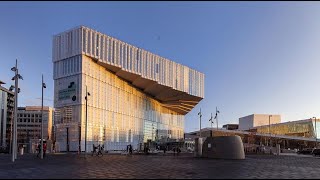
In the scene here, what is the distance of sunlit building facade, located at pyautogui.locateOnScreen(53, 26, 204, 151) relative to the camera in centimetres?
8338

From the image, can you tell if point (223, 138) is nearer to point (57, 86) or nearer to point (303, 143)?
point (57, 86)

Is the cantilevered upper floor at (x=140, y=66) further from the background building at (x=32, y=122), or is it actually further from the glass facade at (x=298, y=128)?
the background building at (x=32, y=122)

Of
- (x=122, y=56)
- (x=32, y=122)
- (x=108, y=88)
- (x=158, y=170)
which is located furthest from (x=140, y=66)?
(x=158, y=170)

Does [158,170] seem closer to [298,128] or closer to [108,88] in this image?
[108,88]

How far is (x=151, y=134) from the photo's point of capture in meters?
120

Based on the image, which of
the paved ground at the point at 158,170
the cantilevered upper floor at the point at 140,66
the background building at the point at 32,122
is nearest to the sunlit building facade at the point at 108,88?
the cantilevered upper floor at the point at 140,66

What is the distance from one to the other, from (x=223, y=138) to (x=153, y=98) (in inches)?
3361

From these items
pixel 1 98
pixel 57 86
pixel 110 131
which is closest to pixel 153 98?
pixel 110 131

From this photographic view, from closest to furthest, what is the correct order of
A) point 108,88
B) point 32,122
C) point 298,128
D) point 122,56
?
point 122,56 < point 108,88 < point 32,122 < point 298,128

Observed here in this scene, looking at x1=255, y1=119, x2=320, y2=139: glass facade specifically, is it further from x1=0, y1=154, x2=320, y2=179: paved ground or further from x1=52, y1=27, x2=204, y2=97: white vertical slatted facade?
x1=0, y1=154, x2=320, y2=179: paved ground

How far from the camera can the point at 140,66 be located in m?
100

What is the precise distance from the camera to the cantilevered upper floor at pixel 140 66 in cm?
8456

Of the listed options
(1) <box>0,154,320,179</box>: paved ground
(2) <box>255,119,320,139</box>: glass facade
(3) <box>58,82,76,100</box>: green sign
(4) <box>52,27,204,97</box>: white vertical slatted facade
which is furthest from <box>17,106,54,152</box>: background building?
(1) <box>0,154,320,179</box>: paved ground

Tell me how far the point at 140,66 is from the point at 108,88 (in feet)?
33.7
